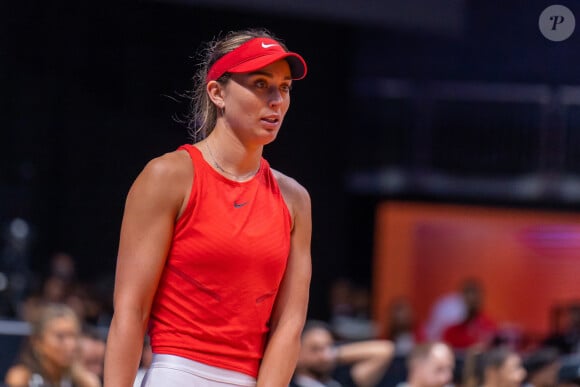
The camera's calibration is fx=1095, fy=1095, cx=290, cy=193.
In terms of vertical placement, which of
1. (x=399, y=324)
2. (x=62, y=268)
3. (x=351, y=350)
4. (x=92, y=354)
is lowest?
(x=399, y=324)

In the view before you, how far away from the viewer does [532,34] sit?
3.24 meters

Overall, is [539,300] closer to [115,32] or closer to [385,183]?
[385,183]

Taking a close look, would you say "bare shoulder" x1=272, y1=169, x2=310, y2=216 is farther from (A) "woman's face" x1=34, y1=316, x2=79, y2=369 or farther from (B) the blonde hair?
(A) "woman's face" x1=34, y1=316, x2=79, y2=369

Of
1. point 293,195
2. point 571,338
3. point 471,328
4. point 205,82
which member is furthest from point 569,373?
point 205,82

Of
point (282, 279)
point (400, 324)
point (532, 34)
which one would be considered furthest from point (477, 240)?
point (282, 279)

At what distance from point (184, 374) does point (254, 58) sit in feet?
2.26

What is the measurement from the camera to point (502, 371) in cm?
587

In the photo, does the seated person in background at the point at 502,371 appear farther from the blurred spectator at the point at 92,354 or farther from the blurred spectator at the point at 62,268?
the blurred spectator at the point at 62,268

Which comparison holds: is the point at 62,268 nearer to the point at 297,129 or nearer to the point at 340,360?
the point at 297,129

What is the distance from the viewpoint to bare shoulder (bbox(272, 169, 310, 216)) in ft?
8.23

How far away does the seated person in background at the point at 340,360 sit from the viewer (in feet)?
18.8

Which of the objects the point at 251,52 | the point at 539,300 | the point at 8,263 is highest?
the point at 251,52

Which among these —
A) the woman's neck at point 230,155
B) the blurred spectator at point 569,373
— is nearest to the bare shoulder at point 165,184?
the woman's neck at point 230,155

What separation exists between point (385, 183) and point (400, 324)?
3.34 m
